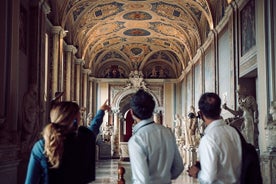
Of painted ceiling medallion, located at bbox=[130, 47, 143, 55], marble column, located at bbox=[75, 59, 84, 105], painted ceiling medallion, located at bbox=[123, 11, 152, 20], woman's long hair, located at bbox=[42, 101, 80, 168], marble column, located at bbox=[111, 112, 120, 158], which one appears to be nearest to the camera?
woman's long hair, located at bbox=[42, 101, 80, 168]

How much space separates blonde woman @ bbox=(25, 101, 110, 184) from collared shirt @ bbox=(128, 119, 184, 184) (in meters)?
0.41

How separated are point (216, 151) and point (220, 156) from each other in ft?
0.19

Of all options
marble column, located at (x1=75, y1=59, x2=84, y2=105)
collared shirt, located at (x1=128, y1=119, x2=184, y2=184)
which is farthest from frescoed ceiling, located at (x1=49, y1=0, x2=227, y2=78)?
collared shirt, located at (x1=128, y1=119, x2=184, y2=184)

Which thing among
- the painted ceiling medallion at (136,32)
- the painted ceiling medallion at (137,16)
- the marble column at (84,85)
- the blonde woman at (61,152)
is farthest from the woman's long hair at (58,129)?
the painted ceiling medallion at (136,32)

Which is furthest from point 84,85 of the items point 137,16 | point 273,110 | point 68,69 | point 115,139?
point 273,110

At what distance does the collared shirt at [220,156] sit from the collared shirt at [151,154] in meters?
0.24

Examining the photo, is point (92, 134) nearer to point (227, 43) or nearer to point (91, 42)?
point (227, 43)

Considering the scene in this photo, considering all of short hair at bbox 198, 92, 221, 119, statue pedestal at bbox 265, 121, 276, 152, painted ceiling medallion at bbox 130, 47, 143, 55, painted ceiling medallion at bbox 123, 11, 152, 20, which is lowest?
statue pedestal at bbox 265, 121, 276, 152

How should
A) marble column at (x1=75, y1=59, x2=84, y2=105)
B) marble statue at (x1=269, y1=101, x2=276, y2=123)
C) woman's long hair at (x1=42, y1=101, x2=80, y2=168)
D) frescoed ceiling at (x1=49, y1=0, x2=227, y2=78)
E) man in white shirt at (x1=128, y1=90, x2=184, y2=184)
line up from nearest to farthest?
woman's long hair at (x1=42, y1=101, x2=80, y2=168) < man in white shirt at (x1=128, y1=90, x2=184, y2=184) < marble statue at (x1=269, y1=101, x2=276, y2=123) < frescoed ceiling at (x1=49, y1=0, x2=227, y2=78) < marble column at (x1=75, y1=59, x2=84, y2=105)

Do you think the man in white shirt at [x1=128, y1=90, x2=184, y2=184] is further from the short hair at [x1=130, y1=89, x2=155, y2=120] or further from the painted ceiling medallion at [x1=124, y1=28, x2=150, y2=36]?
the painted ceiling medallion at [x1=124, y1=28, x2=150, y2=36]

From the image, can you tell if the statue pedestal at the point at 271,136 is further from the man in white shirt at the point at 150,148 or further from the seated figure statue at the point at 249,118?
the man in white shirt at the point at 150,148

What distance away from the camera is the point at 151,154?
3664 mm

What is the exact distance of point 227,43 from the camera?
18219mm

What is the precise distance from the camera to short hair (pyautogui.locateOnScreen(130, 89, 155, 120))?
3.74 meters
